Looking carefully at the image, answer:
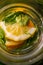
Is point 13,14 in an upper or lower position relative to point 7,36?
upper

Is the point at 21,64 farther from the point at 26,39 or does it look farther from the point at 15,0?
the point at 15,0

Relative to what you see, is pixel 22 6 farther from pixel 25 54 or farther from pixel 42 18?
pixel 25 54

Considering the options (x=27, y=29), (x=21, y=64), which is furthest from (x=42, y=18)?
(x=21, y=64)

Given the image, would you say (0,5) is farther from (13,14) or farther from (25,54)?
(25,54)

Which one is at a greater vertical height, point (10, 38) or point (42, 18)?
point (42, 18)

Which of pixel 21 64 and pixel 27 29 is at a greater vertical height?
pixel 27 29

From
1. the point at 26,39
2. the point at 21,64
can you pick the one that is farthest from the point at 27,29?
the point at 21,64

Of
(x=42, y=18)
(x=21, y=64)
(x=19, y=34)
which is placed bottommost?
(x=21, y=64)

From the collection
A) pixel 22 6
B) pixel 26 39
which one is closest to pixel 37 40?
pixel 26 39
